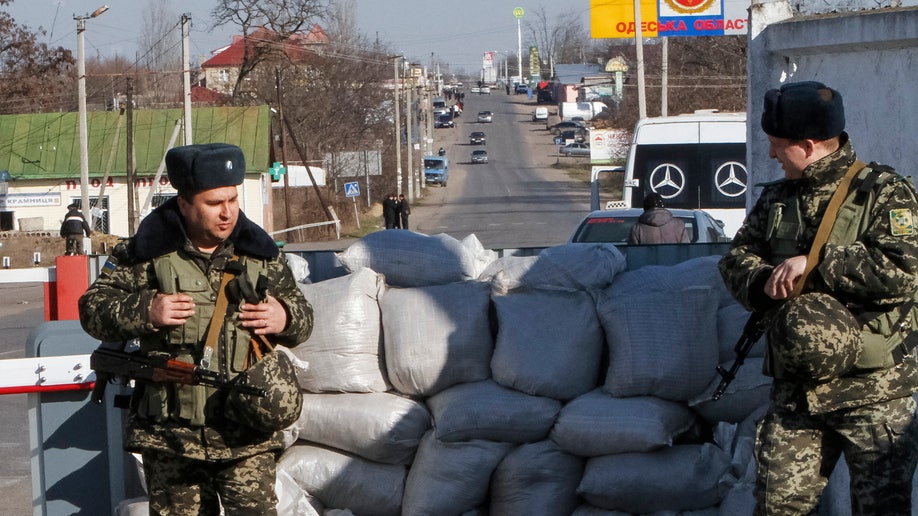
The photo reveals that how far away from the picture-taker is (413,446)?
4852mm

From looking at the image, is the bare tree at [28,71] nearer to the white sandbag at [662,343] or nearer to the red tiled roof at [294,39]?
the red tiled roof at [294,39]

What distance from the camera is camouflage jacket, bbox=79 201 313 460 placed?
3.48 m

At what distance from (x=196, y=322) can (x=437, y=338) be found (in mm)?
1446

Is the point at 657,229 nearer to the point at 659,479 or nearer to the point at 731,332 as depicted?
the point at 731,332

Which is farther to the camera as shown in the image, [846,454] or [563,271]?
[563,271]

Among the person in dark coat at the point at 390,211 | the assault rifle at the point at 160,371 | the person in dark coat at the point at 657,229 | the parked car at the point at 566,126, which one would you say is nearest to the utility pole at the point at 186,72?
the person in dark coat at the point at 390,211

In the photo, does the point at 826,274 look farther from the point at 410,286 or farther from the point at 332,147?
the point at 332,147

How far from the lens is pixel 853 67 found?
15.5 feet

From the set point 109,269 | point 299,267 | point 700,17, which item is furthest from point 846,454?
point 700,17

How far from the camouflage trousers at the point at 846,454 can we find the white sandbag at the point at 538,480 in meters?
1.30

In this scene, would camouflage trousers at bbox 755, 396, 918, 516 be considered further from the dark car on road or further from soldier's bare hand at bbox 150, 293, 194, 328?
the dark car on road

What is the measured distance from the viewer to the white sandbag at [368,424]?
4777 mm

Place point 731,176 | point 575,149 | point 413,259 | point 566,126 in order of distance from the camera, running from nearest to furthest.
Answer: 1. point 413,259
2. point 731,176
3. point 575,149
4. point 566,126

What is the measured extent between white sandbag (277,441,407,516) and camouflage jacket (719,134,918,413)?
190cm
